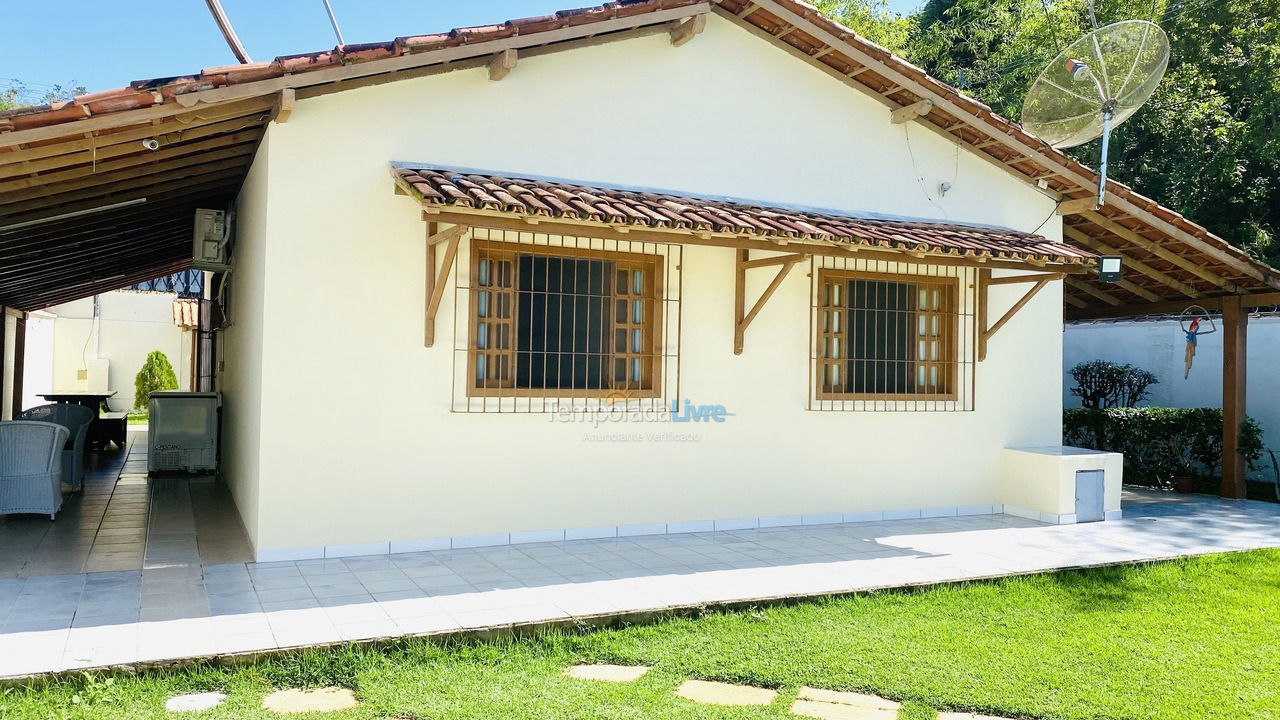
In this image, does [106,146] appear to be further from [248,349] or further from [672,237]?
[672,237]

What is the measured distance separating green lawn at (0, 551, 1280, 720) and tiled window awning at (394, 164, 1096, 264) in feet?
Answer: 9.64

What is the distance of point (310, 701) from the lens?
4285mm

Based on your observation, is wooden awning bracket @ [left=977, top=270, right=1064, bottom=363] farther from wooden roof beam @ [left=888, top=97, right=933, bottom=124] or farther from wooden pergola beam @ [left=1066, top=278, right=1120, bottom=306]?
wooden pergola beam @ [left=1066, top=278, right=1120, bottom=306]

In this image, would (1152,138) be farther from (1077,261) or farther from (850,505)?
(850,505)

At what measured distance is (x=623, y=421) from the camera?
8141 millimetres

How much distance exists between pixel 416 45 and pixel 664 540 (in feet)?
14.8

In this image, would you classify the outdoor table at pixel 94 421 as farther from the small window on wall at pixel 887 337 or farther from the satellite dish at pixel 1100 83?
the satellite dish at pixel 1100 83

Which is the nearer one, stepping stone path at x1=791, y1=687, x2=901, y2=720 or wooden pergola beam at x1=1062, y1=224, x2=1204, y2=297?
stepping stone path at x1=791, y1=687, x2=901, y2=720

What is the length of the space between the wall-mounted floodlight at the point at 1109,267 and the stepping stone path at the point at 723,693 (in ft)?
22.3

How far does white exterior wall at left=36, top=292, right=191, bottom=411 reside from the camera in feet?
78.0

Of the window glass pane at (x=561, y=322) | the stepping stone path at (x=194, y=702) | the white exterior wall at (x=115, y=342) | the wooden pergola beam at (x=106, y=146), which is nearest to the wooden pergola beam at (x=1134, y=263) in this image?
the window glass pane at (x=561, y=322)

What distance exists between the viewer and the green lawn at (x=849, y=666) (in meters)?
4.26

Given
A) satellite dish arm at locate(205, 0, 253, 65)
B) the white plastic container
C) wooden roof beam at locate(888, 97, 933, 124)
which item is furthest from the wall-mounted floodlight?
the white plastic container

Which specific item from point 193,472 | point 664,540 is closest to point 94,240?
point 193,472
